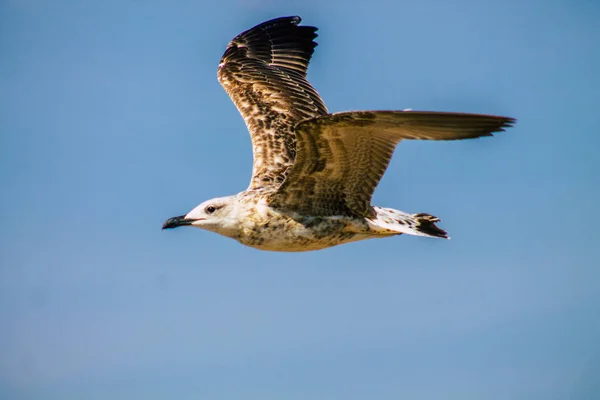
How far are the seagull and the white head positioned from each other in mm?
14

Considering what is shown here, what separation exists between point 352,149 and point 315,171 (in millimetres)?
673

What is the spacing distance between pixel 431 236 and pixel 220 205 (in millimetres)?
2909

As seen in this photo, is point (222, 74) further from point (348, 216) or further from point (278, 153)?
point (348, 216)

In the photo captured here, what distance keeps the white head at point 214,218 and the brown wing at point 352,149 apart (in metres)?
0.60

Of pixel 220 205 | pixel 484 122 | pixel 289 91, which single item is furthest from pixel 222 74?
pixel 484 122

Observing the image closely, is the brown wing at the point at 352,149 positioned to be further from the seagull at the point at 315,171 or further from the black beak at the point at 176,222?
the black beak at the point at 176,222

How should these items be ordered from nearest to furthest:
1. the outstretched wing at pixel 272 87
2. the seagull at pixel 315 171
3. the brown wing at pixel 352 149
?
the brown wing at pixel 352 149, the seagull at pixel 315 171, the outstretched wing at pixel 272 87

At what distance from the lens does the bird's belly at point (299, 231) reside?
41.3 feet

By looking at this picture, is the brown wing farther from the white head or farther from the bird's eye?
the bird's eye

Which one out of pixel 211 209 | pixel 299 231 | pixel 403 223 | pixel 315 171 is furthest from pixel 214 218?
pixel 403 223

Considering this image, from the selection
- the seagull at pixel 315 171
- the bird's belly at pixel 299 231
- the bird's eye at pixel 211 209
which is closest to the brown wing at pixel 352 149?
the seagull at pixel 315 171

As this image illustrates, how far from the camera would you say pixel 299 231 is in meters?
12.6

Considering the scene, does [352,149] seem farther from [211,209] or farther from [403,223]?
[211,209]

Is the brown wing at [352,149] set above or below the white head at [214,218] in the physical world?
above
